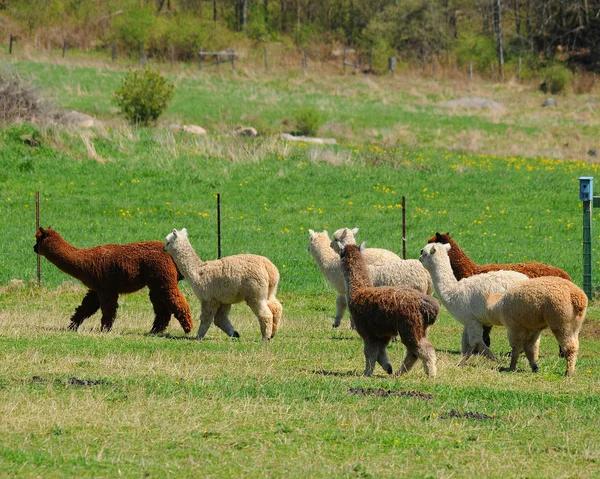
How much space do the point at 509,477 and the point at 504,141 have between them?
111ft

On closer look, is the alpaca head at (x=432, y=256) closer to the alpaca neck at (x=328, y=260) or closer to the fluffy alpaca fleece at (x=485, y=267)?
the fluffy alpaca fleece at (x=485, y=267)

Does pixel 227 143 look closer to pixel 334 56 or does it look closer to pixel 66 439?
pixel 66 439

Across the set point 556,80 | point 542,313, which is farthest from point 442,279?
point 556,80

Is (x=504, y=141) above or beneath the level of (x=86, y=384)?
above

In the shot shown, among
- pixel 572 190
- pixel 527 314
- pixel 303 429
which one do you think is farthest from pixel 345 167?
pixel 303 429

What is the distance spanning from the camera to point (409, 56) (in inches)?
2687

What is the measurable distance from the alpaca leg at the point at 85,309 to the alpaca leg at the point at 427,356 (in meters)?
5.87

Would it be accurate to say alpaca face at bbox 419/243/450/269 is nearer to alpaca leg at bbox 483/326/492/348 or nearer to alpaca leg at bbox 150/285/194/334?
alpaca leg at bbox 483/326/492/348

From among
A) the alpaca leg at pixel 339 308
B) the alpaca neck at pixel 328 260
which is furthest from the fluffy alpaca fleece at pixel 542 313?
the alpaca leg at pixel 339 308

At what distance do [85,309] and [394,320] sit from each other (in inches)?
229

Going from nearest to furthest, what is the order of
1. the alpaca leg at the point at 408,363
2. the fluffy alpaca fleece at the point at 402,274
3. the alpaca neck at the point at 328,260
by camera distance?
the alpaca leg at the point at 408,363, the fluffy alpaca fleece at the point at 402,274, the alpaca neck at the point at 328,260

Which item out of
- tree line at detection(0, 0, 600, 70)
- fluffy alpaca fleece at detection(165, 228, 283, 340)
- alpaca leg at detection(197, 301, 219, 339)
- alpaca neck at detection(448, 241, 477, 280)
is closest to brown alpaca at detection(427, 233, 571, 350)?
alpaca neck at detection(448, 241, 477, 280)

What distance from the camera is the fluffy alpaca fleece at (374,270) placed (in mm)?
14023

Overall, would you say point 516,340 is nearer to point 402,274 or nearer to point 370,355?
point 370,355
